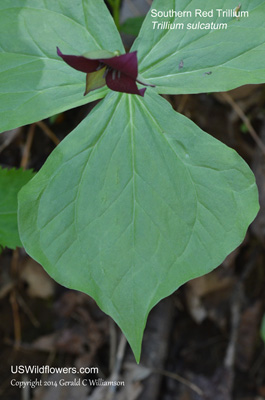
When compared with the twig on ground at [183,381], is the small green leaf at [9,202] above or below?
above

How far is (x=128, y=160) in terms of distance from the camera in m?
1.02

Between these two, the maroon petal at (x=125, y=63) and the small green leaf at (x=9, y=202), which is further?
the small green leaf at (x=9, y=202)

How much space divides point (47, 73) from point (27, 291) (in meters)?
1.22

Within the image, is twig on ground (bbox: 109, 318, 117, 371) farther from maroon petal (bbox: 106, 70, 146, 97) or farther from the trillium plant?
maroon petal (bbox: 106, 70, 146, 97)

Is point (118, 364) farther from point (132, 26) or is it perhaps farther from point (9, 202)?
point (132, 26)

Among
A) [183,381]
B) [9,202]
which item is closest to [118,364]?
[183,381]

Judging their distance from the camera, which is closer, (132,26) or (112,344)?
(132,26)

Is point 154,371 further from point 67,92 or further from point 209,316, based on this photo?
point 67,92

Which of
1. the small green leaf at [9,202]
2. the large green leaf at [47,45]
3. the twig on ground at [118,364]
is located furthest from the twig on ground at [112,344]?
the large green leaf at [47,45]

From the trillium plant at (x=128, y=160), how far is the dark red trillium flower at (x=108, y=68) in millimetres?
167

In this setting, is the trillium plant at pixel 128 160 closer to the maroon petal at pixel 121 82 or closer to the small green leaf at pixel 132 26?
the maroon petal at pixel 121 82

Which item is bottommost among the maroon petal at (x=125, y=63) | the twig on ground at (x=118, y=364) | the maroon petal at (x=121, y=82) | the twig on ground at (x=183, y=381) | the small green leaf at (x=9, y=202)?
the twig on ground at (x=183, y=381)

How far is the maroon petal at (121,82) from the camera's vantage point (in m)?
0.83

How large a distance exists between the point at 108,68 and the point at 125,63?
6cm
